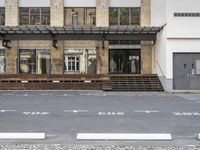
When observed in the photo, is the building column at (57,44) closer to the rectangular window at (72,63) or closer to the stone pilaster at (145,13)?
the rectangular window at (72,63)

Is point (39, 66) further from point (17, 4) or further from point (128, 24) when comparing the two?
point (128, 24)

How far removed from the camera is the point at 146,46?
37156 mm

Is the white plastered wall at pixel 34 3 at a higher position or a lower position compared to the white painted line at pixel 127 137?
higher

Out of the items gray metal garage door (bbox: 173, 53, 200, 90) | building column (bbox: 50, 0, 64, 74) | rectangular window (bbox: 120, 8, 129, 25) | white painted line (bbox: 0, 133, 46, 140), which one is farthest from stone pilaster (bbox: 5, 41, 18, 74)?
white painted line (bbox: 0, 133, 46, 140)

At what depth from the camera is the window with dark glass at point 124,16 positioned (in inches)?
1468

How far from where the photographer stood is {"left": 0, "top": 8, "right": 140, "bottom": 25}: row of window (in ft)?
122

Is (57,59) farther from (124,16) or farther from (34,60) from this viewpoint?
(124,16)

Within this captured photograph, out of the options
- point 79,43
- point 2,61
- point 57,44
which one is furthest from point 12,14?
point 79,43

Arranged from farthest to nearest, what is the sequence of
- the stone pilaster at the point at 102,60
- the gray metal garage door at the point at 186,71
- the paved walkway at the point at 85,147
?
the stone pilaster at the point at 102,60, the gray metal garage door at the point at 186,71, the paved walkway at the point at 85,147

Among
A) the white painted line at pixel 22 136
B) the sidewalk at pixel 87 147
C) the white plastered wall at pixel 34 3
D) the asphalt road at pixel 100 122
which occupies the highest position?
the white plastered wall at pixel 34 3

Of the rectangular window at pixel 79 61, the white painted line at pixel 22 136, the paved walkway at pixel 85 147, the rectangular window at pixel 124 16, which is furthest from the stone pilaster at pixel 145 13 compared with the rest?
the paved walkway at pixel 85 147

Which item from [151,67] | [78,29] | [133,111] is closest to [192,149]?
[133,111]

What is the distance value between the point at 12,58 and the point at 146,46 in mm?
11148

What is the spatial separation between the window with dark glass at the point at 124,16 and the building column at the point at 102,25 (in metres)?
0.50
